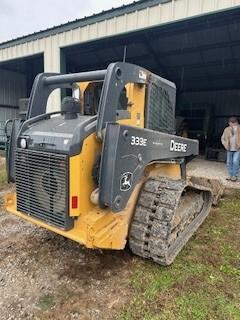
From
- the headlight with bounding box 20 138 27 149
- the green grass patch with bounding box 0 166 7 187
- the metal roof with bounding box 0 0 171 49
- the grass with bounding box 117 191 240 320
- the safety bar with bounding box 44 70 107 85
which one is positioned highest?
the metal roof with bounding box 0 0 171 49

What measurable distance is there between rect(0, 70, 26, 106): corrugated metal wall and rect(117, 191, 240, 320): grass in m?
15.6

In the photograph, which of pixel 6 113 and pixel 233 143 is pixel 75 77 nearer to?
pixel 233 143

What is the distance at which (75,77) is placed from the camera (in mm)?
3176

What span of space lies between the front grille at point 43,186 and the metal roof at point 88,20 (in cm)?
570

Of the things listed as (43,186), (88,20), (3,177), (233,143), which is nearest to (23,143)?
(43,186)

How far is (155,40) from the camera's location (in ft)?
37.7

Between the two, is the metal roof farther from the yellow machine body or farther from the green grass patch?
the yellow machine body

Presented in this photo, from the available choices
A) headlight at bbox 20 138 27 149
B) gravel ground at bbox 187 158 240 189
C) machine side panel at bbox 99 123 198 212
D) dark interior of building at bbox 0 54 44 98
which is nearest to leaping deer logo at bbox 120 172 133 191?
machine side panel at bbox 99 123 198 212

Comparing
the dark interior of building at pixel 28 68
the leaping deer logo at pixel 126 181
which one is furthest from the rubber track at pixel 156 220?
the dark interior of building at pixel 28 68

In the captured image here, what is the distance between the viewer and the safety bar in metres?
2.99

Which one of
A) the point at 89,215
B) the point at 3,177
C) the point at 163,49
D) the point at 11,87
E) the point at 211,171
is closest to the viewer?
the point at 89,215

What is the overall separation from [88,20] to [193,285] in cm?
765

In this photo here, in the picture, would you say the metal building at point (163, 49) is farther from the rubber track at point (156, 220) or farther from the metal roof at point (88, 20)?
the rubber track at point (156, 220)

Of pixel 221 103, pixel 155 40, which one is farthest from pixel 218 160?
pixel 221 103
